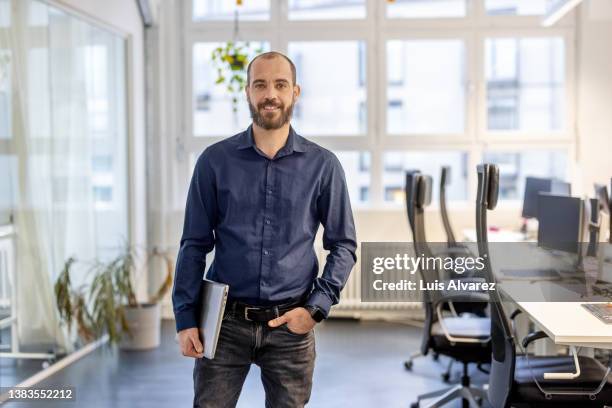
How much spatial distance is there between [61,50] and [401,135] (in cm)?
265

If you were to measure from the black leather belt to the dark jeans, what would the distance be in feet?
0.04

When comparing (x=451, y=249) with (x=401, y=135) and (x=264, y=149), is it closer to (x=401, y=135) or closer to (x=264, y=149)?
(x=401, y=135)

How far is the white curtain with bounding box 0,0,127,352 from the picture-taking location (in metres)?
4.22

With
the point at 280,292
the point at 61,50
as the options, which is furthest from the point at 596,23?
the point at 280,292

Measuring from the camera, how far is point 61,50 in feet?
15.4

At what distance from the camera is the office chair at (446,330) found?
3758 mm

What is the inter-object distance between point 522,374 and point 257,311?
52.3 inches

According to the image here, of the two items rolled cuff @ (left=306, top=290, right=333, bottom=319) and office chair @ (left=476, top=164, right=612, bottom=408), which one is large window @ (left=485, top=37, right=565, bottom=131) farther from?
rolled cuff @ (left=306, top=290, right=333, bottom=319)

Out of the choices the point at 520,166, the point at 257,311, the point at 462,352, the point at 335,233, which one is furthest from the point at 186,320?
the point at 520,166

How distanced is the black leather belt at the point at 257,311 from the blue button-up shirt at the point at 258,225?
0.06ft

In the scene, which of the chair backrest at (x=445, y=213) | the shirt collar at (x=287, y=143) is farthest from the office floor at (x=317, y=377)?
the shirt collar at (x=287, y=143)

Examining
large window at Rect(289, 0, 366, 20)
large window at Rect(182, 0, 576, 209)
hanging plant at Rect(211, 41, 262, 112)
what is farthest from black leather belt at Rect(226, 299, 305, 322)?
large window at Rect(289, 0, 366, 20)

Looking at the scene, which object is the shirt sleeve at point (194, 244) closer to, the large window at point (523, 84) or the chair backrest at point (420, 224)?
the chair backrest at point (420, 224)

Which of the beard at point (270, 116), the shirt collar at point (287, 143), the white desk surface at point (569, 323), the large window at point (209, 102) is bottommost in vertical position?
the white desk surface at point (569, 323)
